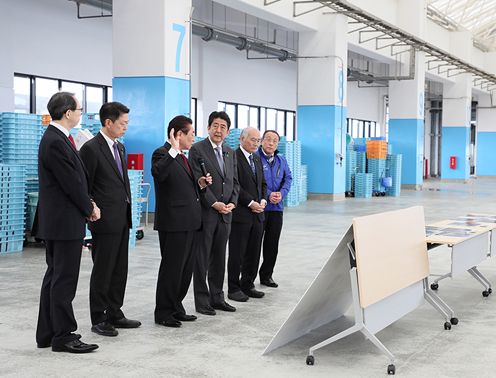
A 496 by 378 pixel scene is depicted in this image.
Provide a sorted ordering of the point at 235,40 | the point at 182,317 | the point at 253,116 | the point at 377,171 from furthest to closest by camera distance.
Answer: the point at 253,116 → the point at 377,171 → the point at 235,40 → the point at 182,317

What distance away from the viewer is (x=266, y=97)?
85.8 ft

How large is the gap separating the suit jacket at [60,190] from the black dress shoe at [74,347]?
0.74 m

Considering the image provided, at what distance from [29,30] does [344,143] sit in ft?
29.9

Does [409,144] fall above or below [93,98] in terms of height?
below

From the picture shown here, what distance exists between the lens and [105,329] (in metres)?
5.14

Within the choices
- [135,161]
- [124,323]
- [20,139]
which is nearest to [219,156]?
[124,323]

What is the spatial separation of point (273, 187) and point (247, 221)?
2.18 ft

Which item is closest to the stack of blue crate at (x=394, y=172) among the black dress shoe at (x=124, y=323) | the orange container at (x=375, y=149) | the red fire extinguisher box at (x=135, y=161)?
the orange container at (x=375, y=149)

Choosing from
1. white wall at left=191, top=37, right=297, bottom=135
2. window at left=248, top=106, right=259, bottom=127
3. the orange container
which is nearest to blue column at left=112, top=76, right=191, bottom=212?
white wall at left=191, top=37, right=297, bottom=135

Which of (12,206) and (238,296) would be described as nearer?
(238,296)

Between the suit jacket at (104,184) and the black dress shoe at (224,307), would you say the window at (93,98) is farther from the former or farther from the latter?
the suit jacket at (104,184)

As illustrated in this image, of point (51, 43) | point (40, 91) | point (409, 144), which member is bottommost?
point (409, 144)

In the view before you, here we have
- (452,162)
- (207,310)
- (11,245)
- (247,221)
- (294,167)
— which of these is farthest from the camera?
(452,162)

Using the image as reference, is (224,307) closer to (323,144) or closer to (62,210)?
(62,210)
